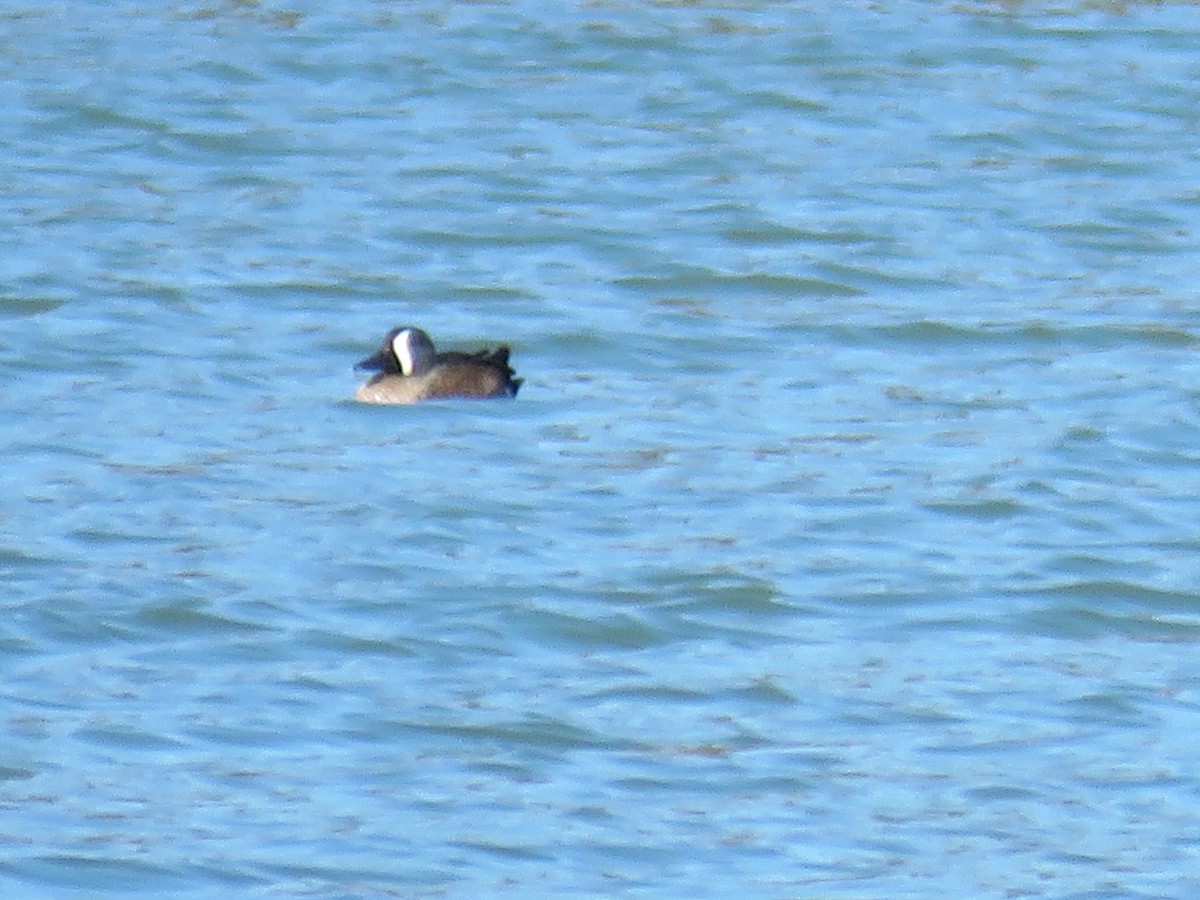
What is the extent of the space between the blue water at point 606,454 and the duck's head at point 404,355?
18 cm

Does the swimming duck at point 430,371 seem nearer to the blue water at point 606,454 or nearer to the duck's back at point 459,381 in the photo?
the duck's back at point 459,381

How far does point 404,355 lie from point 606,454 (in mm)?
1154

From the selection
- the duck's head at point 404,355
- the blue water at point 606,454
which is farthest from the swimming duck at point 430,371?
the blue water at point 606,454

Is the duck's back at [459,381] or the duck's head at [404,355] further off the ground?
the duck's head at [404,355]

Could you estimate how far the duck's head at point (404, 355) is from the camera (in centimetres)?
1070

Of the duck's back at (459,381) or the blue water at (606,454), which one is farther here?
the duck's back at (459,381)

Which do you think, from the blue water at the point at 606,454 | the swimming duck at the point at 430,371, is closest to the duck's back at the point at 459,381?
the swimming duck at the point at 430,371

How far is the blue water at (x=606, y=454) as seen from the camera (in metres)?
6.54

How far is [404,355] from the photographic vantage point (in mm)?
10820

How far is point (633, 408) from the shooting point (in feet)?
35.0

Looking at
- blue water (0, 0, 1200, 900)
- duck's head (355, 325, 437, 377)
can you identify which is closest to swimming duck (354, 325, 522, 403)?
duck's head (355, 325, 437, 377)

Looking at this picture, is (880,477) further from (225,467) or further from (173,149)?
(173,149)

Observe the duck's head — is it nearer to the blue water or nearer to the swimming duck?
the swimming duck

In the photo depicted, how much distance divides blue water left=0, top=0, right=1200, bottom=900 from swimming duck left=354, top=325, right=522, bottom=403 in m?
0.12
